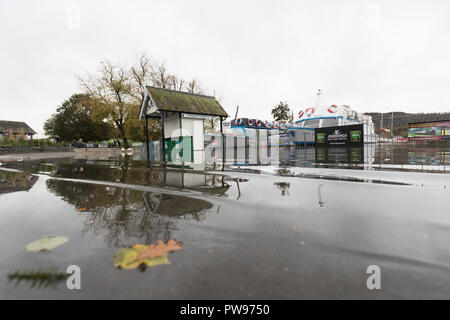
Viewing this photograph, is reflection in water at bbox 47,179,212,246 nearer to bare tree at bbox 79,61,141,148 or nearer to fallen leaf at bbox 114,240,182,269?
fallen leaf at bbox 114,240,182,269

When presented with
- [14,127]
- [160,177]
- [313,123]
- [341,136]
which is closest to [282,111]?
[313,123]

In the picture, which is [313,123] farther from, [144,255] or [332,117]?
[144,255]

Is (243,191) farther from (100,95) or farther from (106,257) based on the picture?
(100,95)

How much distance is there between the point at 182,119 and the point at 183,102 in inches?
50.2

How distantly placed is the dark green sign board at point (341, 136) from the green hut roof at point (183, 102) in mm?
11945

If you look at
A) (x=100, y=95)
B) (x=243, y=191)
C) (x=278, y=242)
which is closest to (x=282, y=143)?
(x=100, y=95)

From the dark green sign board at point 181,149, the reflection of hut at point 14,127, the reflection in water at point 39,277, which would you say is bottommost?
the reflection in water at point 39,277

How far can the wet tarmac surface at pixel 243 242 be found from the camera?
1.39 m

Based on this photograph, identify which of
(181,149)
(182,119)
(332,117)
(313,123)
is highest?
(332,117)

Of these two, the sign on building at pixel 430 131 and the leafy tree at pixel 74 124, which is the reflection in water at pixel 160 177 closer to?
the sign on building at pixel 430 131

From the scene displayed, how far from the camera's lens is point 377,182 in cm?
505

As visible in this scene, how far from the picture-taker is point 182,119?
13.6m

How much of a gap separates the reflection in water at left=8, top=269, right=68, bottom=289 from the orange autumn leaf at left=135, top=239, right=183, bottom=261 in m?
0.56

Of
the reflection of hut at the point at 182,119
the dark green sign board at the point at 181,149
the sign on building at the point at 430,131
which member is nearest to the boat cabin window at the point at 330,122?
the sign on building at the point at 430,131
